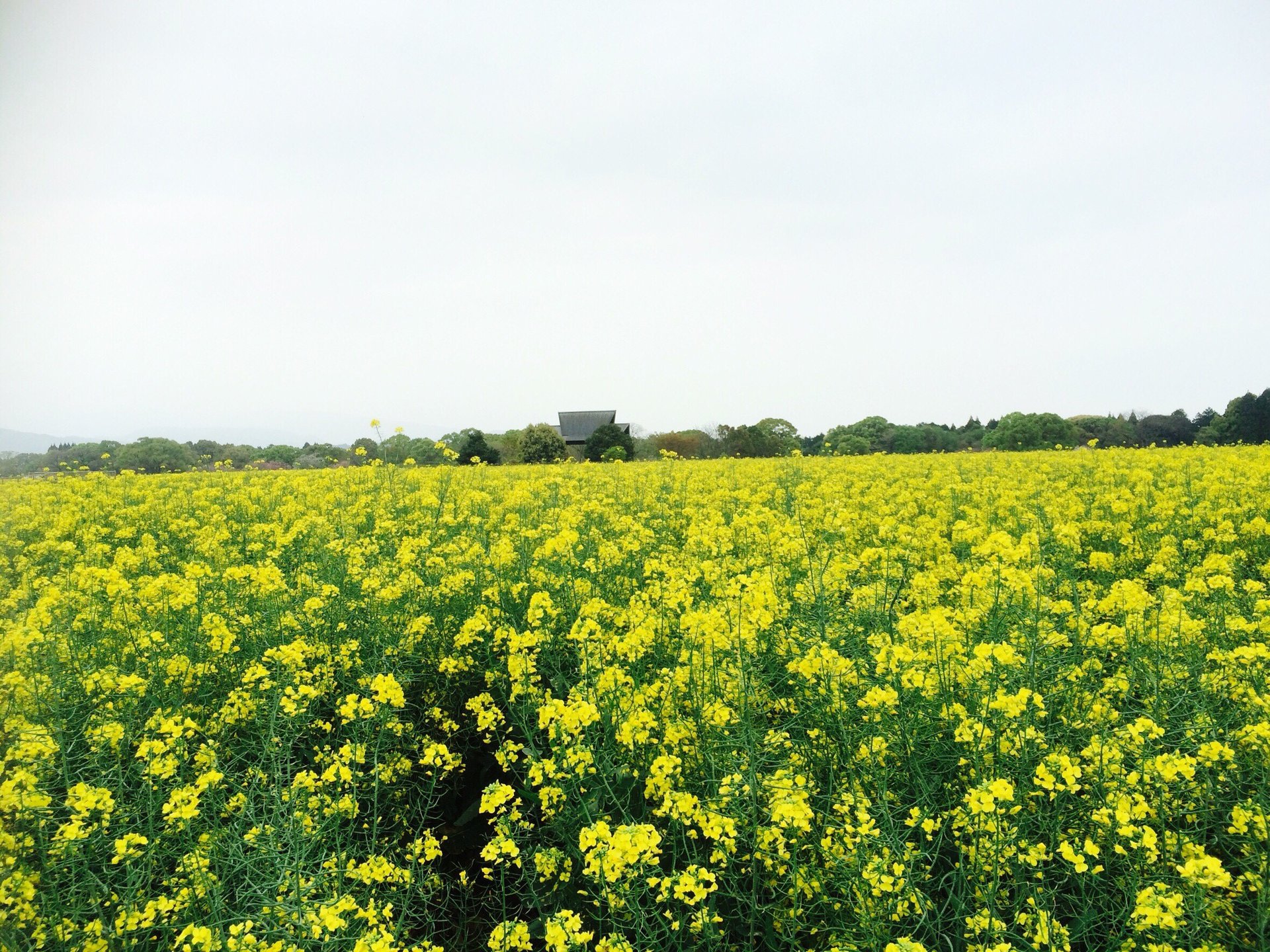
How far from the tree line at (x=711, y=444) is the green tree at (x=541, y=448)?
5cm

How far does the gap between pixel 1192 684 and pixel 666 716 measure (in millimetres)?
2618

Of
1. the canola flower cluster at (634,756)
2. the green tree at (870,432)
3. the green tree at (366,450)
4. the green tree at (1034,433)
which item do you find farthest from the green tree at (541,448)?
the canola flower cluster at (634,756)

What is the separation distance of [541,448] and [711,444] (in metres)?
10.9

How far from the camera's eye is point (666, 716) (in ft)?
10.4

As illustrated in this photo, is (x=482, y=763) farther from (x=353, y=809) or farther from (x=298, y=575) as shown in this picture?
(x=298, y=575)

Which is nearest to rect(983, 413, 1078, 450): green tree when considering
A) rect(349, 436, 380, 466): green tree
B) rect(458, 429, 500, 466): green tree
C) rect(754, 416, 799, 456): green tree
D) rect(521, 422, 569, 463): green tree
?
rect(754, 416, 799, 456): green tree

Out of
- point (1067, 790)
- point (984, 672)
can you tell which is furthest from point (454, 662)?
point (1067, 790)

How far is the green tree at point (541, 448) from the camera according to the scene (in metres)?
36.3

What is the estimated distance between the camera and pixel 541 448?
3656cm

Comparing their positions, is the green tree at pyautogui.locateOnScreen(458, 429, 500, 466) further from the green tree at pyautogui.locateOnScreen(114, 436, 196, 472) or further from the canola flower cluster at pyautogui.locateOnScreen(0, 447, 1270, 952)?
the canola flower cluster at pyautogui.locateOnScreen(0, 447, 1270, 952)

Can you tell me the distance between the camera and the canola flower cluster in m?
2.30

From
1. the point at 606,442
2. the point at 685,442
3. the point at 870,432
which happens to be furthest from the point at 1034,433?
the point at 606,442

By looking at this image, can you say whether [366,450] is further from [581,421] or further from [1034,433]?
[581,421]

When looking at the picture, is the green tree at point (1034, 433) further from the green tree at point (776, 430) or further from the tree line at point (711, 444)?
the green tree at point (776, 430)
